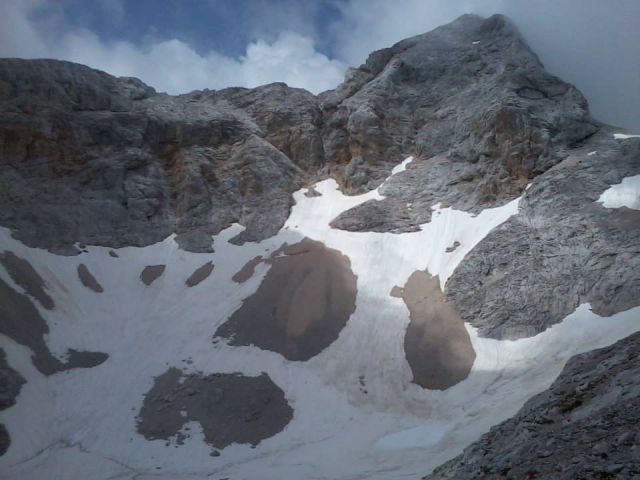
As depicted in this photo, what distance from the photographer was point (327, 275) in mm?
39781

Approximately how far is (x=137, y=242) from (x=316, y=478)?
95.5 ft

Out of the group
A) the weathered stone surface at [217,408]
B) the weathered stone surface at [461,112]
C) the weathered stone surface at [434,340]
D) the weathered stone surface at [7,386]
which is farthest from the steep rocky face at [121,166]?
the weathered stone surface at [434,340]

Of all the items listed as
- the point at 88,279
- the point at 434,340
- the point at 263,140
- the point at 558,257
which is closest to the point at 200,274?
the point at 88,279

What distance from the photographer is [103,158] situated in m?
49.6

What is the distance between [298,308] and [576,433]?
1071 inches

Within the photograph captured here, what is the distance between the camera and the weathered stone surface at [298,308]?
34250 millimetres

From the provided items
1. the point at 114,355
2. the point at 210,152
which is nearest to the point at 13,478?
the point at 114,355

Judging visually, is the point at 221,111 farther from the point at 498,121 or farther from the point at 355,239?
the point at 498,121

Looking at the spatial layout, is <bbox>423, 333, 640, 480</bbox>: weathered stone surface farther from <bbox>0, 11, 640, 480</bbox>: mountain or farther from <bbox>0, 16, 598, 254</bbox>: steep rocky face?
<bbox>0, 16, 598, 254</bbox>: steep rocky face

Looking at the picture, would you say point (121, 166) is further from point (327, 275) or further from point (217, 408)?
point (217, 408)

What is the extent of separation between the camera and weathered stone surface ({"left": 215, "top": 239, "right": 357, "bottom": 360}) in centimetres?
3425

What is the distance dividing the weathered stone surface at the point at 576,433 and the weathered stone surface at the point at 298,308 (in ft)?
68.3

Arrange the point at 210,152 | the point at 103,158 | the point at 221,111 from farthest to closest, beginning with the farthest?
the point at 221,111 < the point at 210,152 < the point at 103,158

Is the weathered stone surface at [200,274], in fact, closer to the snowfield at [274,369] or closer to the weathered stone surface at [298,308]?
the snowfield at [274,369]
